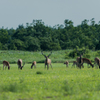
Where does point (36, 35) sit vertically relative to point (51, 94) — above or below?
above

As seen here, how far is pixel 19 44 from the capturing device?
91.2 m

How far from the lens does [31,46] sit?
3558 inches

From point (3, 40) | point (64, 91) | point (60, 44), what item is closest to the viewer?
point (64, 91)

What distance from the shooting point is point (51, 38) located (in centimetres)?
9938

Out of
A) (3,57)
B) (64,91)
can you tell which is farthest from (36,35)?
(64,91)

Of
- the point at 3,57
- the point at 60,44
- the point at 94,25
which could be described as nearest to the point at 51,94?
the point at 3,57

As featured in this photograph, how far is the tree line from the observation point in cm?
9169

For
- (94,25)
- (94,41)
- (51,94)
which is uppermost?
(94,25)

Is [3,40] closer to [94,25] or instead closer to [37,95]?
[94,25]

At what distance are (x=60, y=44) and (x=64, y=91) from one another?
298 ft

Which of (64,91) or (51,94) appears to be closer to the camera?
(51,94)

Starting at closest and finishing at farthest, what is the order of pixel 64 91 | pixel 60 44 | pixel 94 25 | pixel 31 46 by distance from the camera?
pixel 64 91 → pixel 31 46 → pixel 60 44 → pixel 94 25

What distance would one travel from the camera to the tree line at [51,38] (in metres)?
91.7

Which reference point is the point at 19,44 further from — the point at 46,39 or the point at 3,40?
the point at 3,40
